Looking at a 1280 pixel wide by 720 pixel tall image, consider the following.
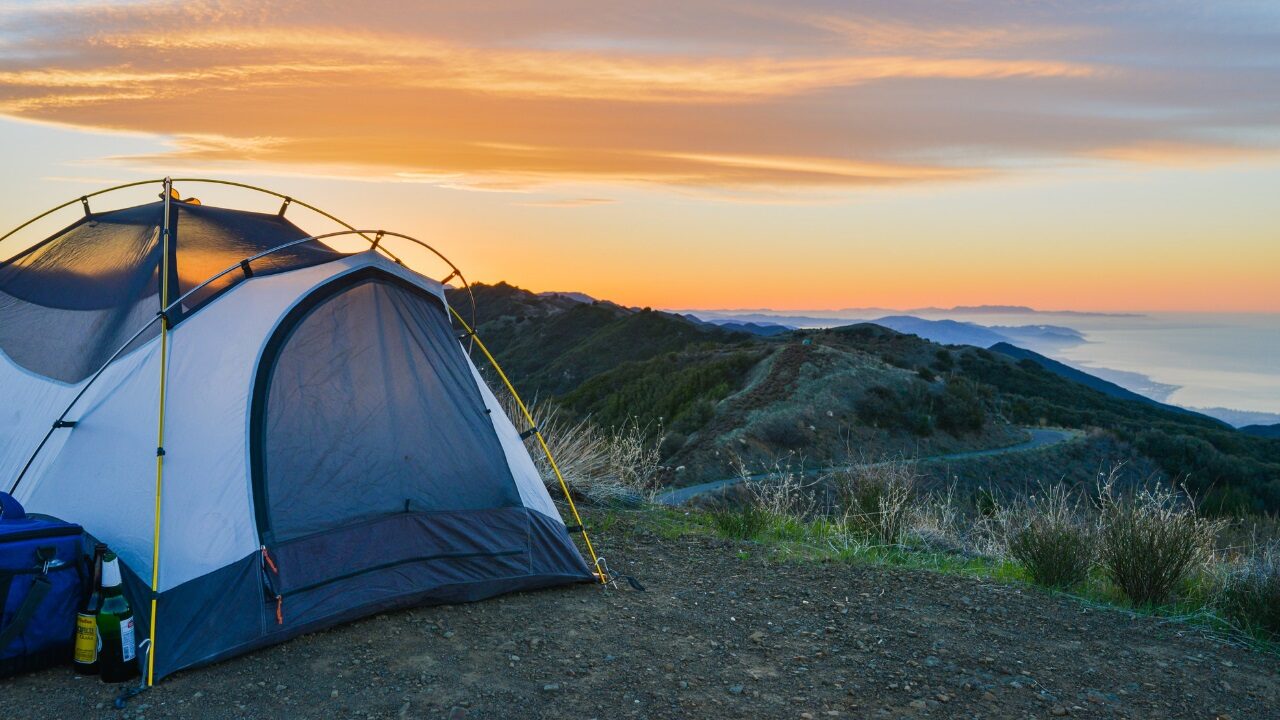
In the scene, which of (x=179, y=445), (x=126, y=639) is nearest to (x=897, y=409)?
(x=179, y=445)

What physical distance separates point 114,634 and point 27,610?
0.44m

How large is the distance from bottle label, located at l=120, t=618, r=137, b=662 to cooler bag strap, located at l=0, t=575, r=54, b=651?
0.43 m

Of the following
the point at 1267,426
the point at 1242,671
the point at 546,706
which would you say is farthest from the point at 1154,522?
the point at 1267,426

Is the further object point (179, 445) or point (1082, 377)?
point (1082, 377)

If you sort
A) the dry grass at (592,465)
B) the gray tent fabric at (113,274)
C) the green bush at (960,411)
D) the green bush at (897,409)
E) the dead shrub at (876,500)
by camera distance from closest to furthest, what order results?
1. the gray tent fabric at (113,274)
2. the dead shrub at (876,500)
3. the dry grass at (592,465)
4. the green bush at (897,409)
5. the green bush at (960,411)

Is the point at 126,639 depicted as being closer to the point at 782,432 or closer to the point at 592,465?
the point at 592,465

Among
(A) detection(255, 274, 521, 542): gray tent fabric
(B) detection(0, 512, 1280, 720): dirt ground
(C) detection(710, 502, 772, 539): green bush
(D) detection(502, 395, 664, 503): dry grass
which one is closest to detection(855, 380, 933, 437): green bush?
(D) detection(502, 395, 664, 503): dry grass

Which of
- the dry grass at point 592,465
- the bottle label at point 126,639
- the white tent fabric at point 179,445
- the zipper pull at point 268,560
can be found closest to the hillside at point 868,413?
the dry grass at point 592,465

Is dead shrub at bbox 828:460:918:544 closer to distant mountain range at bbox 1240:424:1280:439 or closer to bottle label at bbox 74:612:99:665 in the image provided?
bottle label at bbox 74:612:99:665

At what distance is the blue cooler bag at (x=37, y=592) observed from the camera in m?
4.89

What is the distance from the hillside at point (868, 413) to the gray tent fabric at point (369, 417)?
46.6 ft

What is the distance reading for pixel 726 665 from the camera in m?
5.36

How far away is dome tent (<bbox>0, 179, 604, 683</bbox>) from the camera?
5.45 metres

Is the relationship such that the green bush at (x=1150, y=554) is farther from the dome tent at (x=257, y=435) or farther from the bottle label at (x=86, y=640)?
the bottle label at (x=86, y=640)
